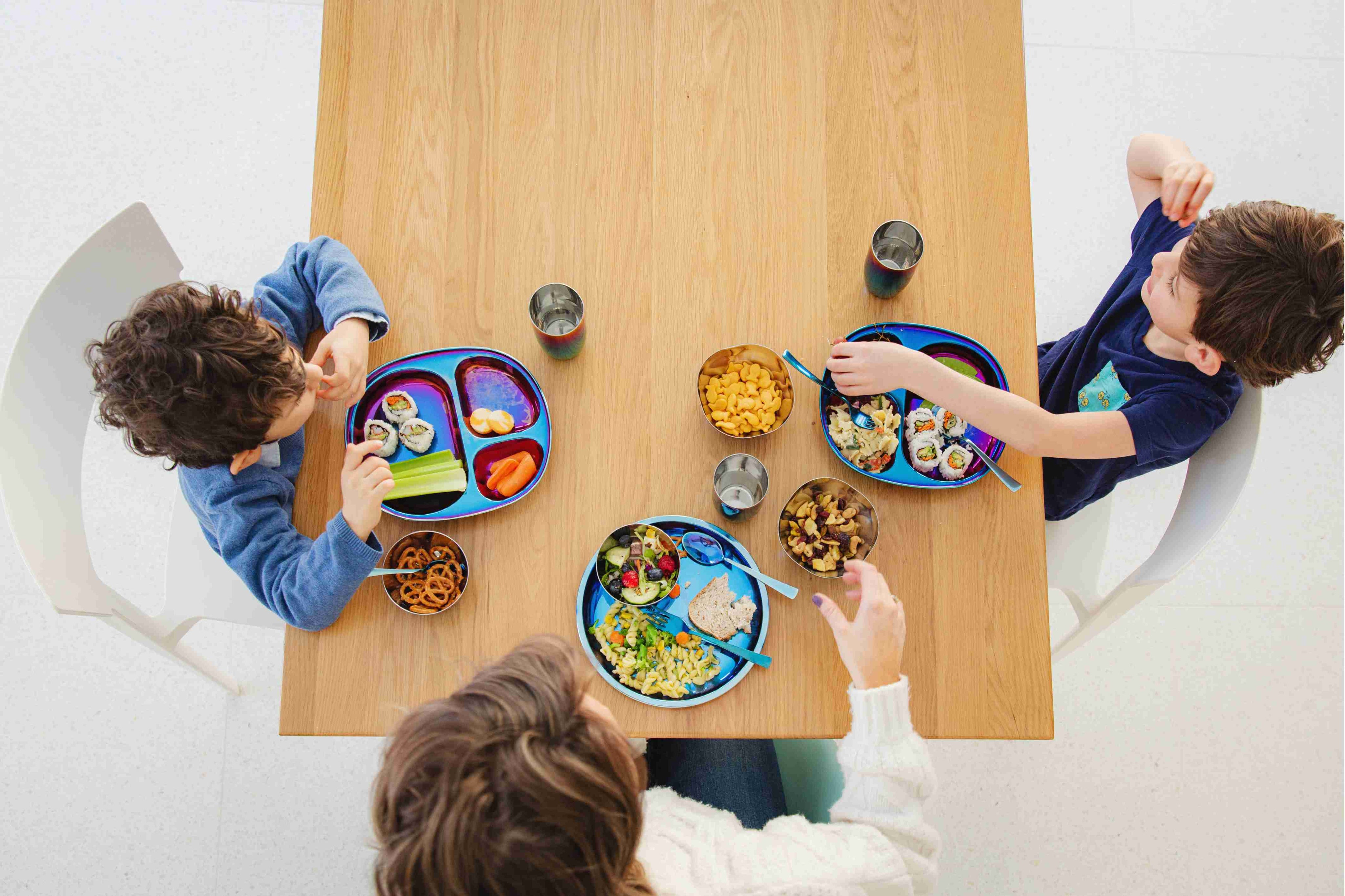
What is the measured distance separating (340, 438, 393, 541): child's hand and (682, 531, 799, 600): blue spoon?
1.24ft

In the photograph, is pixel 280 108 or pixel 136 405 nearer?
pixel 136 405

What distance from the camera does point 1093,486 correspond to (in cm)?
125

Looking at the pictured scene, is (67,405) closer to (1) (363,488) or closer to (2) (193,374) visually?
(2) (193,374)

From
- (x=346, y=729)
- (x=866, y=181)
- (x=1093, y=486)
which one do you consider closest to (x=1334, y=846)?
(x=1093, y=486)

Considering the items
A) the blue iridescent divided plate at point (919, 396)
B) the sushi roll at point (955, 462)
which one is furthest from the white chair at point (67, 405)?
the sushi roll at point (955, 462)

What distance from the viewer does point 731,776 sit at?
118cm

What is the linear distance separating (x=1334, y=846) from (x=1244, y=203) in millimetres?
1583

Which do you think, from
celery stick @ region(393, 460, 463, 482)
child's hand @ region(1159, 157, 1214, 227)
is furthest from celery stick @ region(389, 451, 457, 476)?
child's hand @ region(1159, 157, 1214, 227)

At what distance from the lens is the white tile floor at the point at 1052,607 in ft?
5.58

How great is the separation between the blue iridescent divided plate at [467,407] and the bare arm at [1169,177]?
0.94 m

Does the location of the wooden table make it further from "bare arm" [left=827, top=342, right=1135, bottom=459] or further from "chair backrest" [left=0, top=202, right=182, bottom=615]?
"chair backrest" [left=0, top=202, right=182, bottom=615]

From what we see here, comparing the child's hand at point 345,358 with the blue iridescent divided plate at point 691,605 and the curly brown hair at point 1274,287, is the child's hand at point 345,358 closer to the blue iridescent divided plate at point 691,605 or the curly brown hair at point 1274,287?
the blue iridescent divided plate at point 691,605

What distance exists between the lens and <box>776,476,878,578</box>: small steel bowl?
98cm

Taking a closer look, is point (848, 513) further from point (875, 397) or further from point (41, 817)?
point (41, 817)
